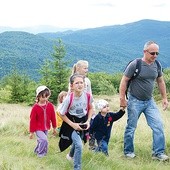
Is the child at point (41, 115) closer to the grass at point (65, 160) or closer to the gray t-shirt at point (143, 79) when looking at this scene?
the grass at point (65, 160)

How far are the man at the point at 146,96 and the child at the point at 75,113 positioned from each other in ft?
3.47

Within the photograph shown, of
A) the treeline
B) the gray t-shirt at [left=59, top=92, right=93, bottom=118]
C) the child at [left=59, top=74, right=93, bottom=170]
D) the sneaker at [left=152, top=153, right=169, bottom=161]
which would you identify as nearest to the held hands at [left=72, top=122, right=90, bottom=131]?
the child at [left=59, top=74, right=93, bottom=170]

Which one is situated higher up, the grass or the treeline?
the grass

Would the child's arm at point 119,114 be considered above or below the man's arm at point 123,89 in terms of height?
below

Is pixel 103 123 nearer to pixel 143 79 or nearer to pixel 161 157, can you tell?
pixel 143 79

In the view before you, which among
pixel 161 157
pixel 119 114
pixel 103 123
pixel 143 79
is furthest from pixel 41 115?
pixel 161 157

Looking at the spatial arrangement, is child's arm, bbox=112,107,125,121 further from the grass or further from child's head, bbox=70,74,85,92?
child's head, bbox=70,74,85,92

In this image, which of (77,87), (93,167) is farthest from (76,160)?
(77,87)

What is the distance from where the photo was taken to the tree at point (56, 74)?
28766 millimetres

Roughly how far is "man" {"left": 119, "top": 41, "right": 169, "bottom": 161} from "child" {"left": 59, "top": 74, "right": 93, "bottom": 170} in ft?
3.47

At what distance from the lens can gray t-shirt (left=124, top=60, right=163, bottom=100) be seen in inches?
269

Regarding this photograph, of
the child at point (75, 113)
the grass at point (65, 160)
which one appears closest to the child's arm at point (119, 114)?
the grass at point (65, 160)

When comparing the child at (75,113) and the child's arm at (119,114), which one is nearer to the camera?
the child at (75,113)

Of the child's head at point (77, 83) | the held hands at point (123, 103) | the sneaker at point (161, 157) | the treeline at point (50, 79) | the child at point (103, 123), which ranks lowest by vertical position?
the treeline at point (50, 79)
